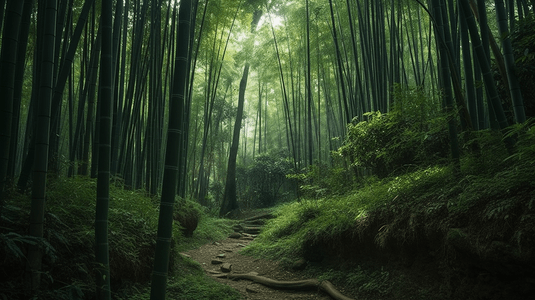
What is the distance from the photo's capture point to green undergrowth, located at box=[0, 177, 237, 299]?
1.46 meters

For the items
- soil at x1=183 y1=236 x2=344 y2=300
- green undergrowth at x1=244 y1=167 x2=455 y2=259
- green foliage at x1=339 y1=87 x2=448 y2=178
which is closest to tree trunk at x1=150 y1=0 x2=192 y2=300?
soil at x1=183 y1=236 x2=344 y2=300

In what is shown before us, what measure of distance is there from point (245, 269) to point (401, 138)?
2426 mm

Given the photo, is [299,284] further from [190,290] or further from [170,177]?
[170,177]

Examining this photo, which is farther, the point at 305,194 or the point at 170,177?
the point at 305,194

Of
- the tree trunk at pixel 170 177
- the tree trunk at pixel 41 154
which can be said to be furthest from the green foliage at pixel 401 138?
the tree trunk at pixel 41 154

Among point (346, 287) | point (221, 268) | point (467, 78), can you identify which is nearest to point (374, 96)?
point (467, 78)

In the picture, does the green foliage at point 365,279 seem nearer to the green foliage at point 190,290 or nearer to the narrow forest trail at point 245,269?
the narrow forest trail at point 245,269

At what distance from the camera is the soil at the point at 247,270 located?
2974 millimetres

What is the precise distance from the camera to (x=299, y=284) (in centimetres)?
304

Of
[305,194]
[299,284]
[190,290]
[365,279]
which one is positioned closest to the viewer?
[190,290]

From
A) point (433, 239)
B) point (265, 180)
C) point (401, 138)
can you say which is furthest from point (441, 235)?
point (265, 180)

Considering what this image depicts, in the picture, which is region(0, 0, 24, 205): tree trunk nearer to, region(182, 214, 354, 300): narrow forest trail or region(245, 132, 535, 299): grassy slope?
region(182, 214, 354, 300): narrow forest trail

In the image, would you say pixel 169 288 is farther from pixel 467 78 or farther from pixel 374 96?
pixel 374 96

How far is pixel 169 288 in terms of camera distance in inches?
97.8
